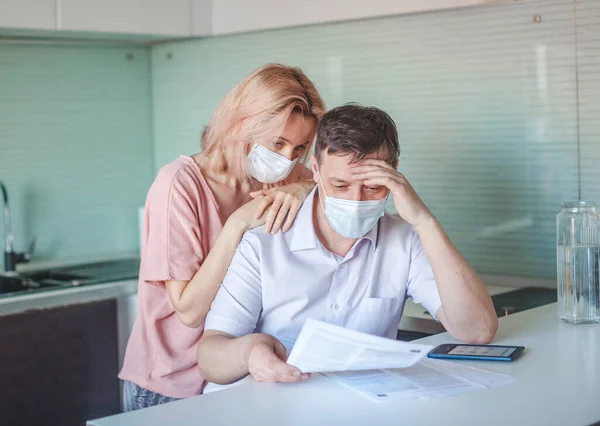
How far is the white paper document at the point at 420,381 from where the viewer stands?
5.00 feet

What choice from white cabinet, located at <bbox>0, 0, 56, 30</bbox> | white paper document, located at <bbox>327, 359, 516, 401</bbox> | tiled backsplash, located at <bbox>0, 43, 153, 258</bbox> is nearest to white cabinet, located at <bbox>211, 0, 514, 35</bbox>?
tiled backsplash, located at <bbox>0, 43, 153, 258</bbox>

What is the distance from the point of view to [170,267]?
81.5 inches

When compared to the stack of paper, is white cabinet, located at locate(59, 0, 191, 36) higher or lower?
higher

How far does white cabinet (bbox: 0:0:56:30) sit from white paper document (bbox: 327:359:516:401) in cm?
180

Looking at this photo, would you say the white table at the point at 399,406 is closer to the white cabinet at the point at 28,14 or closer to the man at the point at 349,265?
the man at the point at 349,265

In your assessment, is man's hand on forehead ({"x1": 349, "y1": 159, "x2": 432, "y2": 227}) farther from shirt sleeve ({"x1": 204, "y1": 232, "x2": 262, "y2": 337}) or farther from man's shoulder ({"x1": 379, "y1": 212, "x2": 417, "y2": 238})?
shirt sleeve ({"x1": 204, "y1": 232, "x2": 262, "y2": 337})

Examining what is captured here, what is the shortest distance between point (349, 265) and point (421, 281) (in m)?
0.16

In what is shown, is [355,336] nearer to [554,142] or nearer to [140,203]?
[554,142]

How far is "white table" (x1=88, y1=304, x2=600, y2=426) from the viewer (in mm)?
1398

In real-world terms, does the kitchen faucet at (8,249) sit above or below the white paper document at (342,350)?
above

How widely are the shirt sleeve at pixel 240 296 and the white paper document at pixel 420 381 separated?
0.28 metres

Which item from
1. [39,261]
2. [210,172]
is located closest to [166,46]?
[39,261]

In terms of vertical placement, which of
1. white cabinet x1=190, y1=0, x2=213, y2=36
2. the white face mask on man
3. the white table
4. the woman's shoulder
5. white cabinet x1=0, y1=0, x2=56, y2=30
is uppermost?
white cabinet x1=190, y1=0, x2=213, y2=36

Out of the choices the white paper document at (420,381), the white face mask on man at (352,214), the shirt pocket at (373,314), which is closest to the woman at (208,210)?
the white face mask on man at (352,214)
